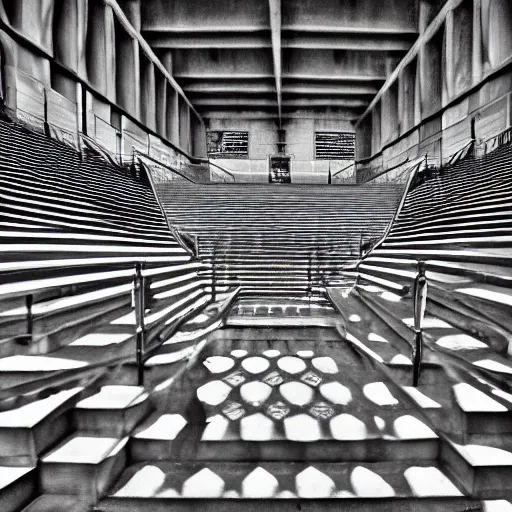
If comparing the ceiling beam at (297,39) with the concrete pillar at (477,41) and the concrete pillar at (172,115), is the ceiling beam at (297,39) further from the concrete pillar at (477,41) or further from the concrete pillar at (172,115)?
the concrete pillar at (477,41)

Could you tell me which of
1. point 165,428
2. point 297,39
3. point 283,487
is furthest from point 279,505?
point 297,39

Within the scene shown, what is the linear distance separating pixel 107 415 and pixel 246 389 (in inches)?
43.8

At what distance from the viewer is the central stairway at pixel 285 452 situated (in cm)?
171

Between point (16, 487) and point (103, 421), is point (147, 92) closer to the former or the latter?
point (103, 421)

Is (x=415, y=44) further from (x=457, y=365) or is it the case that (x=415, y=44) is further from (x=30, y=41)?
(x=457, y=365)

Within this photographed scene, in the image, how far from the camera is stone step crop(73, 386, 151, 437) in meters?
2.00

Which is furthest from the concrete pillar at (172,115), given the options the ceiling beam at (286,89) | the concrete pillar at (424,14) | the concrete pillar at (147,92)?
the concrete pillar at (424,14)

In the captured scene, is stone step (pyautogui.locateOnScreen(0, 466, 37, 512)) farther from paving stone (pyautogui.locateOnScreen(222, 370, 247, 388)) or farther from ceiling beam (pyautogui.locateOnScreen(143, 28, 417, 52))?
ceiling beam (pyautogui.locateOnScreen(143, 28, 417, 52))

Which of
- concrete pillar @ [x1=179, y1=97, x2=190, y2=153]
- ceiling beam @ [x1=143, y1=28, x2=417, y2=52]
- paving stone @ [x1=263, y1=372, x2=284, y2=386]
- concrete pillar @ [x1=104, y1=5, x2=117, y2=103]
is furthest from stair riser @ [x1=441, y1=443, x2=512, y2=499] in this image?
concrete pillar @ [x1=179, y1=97, x2=190, y2=153]

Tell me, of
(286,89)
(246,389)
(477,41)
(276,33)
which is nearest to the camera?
(246,389)

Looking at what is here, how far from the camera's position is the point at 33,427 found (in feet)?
5.65

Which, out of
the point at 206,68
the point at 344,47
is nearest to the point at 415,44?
the point at 344,47

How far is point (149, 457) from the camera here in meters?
2.00

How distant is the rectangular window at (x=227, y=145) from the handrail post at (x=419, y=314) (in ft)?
65.7
